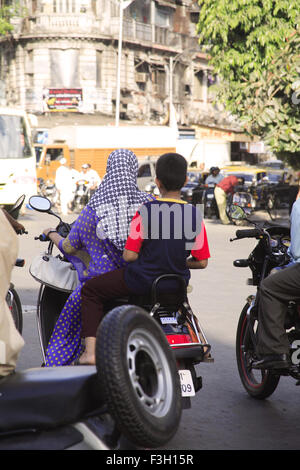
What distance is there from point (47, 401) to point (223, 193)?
69.7 ft

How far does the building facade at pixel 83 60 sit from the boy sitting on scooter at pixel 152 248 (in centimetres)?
4591

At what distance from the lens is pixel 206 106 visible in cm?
6309

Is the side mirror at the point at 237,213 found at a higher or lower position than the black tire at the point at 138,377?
higher

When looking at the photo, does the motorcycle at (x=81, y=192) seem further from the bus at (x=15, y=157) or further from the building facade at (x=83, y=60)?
the building facade at (x=83, y=60)

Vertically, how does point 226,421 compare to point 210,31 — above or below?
below

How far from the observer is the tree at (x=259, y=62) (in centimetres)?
1839

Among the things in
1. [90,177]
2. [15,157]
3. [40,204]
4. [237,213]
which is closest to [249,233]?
[237,213]

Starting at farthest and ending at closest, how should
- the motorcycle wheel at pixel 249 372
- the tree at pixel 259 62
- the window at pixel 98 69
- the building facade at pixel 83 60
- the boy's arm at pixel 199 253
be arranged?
the window at pixel 98 69 < the building facade at pixel 83 60 < the tree at pixel 259 62 < the motorcycle wheel at pixel 249 372 < the boy's arm at pixel 199 253

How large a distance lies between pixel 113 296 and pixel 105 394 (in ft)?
4.86

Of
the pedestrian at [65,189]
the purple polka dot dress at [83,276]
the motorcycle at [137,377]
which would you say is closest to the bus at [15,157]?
the pedestrian at [65,189]

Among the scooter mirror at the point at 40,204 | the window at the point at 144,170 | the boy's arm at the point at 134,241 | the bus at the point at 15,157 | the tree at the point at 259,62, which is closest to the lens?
the boy's arm at the point at 134,241
